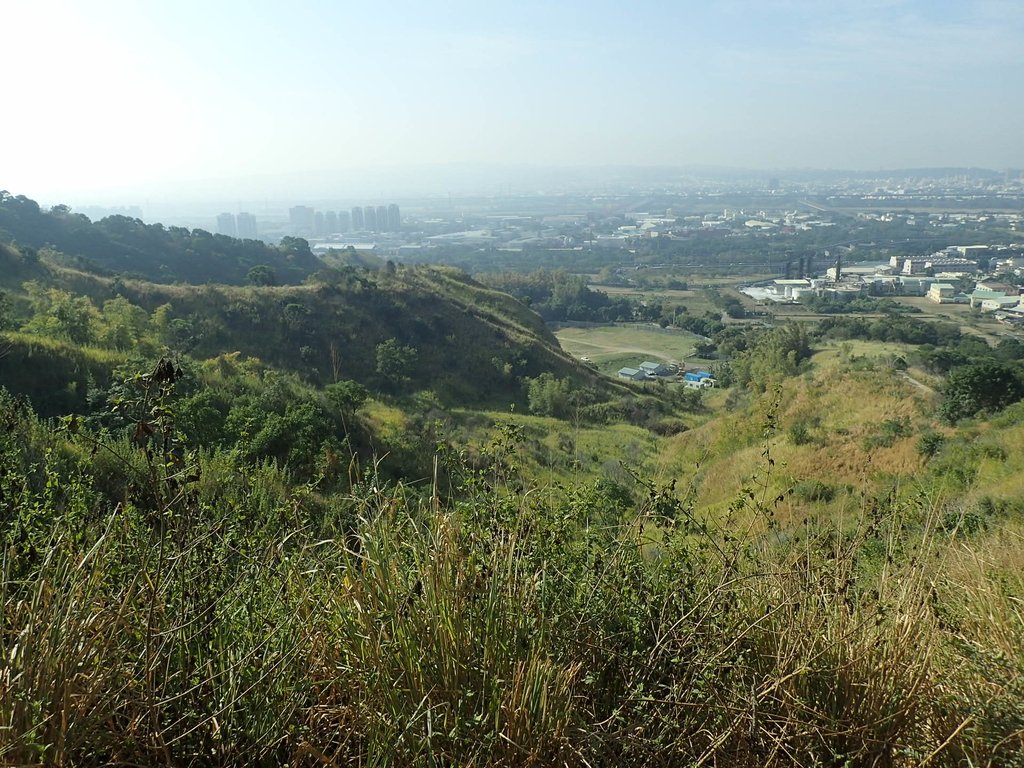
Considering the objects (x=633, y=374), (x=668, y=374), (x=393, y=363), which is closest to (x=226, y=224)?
(x=633, y=374)

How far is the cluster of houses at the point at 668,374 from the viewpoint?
3988 centimetres

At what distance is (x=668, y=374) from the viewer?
143ft

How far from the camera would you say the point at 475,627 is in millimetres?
1959

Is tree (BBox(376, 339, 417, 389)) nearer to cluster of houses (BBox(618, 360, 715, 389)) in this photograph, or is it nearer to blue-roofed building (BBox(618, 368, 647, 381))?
cluster of houses (BBox(618, 360, 715, 389))

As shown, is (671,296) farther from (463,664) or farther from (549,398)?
(463,664)

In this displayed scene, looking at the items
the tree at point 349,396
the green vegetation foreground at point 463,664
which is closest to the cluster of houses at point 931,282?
the tree at point 349,396

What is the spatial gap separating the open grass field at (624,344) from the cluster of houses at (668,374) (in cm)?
191

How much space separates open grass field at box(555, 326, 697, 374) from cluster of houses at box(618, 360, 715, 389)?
1.91 m

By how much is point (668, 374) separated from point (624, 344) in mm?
10323

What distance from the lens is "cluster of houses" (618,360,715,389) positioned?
3988cm

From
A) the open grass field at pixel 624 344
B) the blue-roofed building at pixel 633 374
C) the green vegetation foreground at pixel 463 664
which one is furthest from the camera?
the open grass field at pixel 624 344

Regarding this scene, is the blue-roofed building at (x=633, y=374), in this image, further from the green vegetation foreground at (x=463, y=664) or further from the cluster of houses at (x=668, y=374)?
the green vegetation foreground at (x=463, y=664)

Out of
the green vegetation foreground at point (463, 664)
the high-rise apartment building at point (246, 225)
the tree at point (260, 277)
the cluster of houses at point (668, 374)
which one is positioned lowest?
the cluster of houses at point (668, 374)

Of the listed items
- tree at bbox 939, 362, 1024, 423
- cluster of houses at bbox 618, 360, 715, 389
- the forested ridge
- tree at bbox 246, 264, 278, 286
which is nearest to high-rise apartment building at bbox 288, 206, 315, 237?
tree at bbox 246, 264, 278, 286
